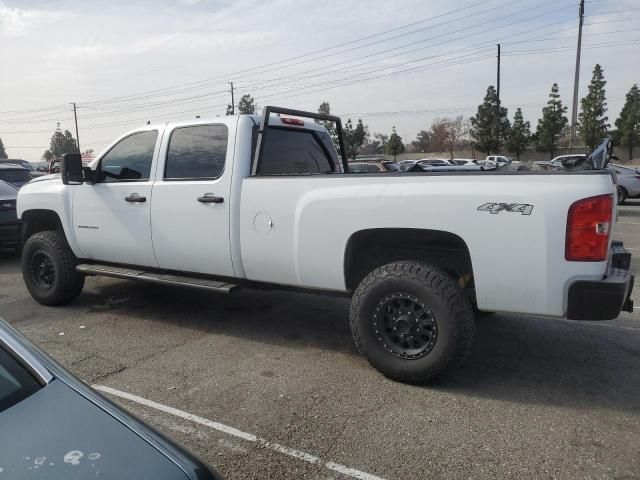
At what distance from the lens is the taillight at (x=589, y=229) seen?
314cm

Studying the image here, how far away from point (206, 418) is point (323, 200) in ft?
5.69

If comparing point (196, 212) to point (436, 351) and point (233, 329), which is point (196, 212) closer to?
point (233, 329)

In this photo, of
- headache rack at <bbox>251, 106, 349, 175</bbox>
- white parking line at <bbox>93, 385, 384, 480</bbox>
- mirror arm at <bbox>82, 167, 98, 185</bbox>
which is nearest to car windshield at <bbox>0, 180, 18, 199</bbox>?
mirror arm at <bbox>82, 167, 98, 185</bbox>

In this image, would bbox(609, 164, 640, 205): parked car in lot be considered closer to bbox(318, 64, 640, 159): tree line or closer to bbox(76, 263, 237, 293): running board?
bbox(76, 263, 237, 293): running board

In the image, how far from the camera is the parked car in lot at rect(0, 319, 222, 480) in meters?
1.41

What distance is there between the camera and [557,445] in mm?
3020

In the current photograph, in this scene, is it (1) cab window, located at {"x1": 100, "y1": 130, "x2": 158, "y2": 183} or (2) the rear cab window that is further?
(1) cab window, located at {"x1": 100, "y1": 130, "x2": 158, "y2": 183}

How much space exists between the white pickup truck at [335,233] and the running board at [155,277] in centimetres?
2

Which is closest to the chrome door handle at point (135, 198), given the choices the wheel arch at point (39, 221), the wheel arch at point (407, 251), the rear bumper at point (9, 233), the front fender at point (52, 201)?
the front fender at point (52, 201)

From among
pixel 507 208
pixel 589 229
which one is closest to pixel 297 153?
pixel 507 208

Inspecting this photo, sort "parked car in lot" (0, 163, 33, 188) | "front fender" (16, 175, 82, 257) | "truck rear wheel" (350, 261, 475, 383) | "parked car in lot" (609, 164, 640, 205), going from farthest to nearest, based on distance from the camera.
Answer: "parked car in lot" (609, 164, 640, 205)
"parked car in lot" (0, 163, 33, 188)
"front fender" (16, 175, 82, 257)
"truck rear wheel" (350, 261, 475, 383)

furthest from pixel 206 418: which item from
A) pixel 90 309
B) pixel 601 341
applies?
pixel 601 341

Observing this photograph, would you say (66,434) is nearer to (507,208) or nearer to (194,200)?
(507,208)

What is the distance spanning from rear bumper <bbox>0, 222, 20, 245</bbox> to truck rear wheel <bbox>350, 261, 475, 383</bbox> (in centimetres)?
771
